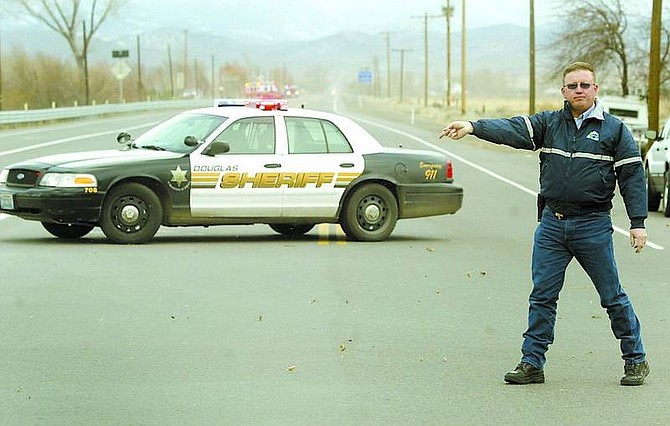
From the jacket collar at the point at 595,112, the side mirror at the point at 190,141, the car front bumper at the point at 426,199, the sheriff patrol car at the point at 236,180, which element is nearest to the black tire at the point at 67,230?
the sheriff patrol car at the point at 236,180

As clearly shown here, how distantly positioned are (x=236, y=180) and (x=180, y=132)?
97 cm

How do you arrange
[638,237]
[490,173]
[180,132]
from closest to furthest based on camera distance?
[638,237]
[180,132]
[490,173]

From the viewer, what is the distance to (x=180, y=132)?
53.5 feet

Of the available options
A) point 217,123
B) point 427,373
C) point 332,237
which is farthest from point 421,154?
point 427,373

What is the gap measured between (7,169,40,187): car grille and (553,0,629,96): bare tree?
48.9 metres

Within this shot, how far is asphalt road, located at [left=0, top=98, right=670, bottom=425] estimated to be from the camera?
7.44 meters

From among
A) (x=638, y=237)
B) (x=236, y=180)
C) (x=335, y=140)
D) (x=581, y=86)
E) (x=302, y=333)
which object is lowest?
(x=302, y=333)

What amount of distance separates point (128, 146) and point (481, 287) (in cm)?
574

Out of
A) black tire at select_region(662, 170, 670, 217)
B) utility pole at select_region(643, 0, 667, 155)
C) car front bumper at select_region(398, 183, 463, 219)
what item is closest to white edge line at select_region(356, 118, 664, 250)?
black tire at select_region(662, 170, 670, 217)

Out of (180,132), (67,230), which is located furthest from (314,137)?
(67,230)

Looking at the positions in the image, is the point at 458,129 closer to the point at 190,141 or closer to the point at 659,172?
the point at 190,141

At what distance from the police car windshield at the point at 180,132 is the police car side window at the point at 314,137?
0.84m

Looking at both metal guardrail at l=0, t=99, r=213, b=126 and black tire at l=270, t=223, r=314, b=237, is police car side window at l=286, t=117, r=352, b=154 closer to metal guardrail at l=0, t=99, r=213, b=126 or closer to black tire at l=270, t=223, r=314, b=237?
black tire at l=270, t=223, r=314, b=237

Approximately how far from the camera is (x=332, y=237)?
1709 centimetres
